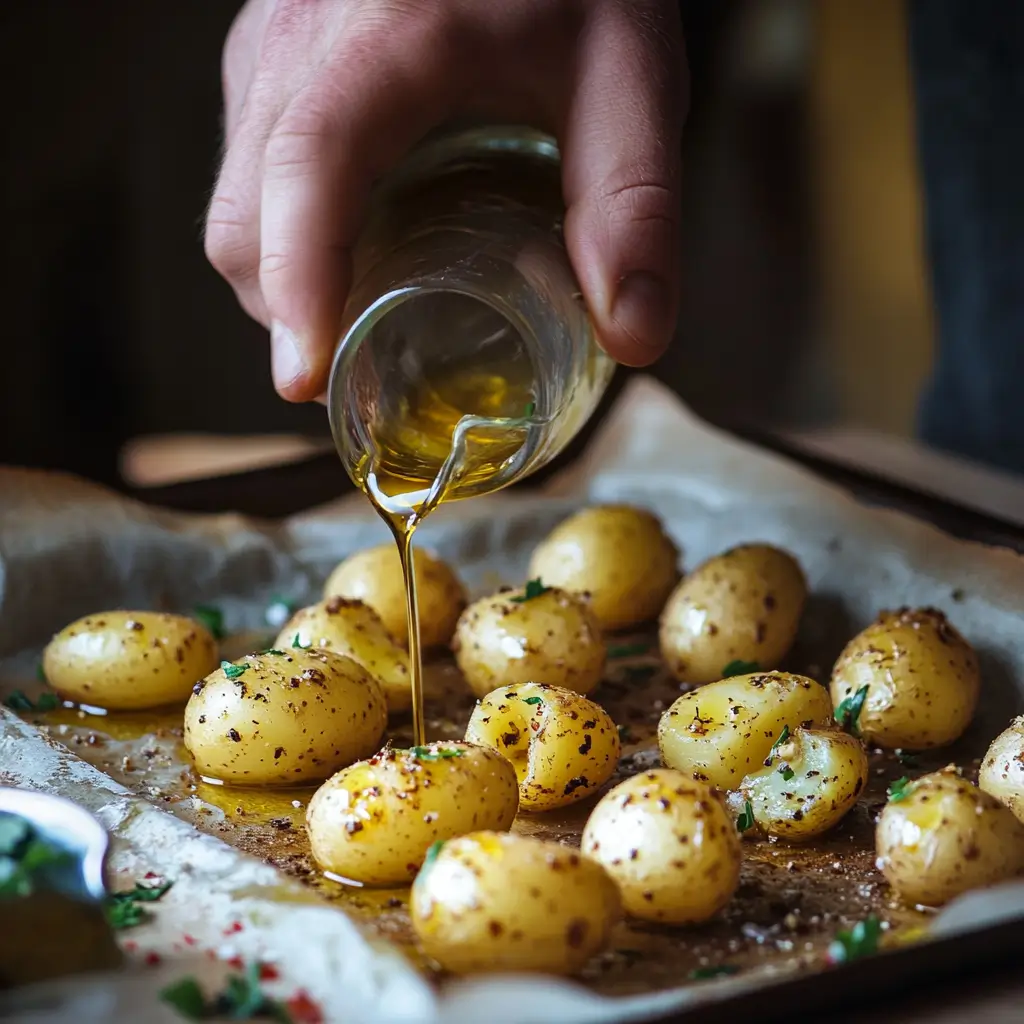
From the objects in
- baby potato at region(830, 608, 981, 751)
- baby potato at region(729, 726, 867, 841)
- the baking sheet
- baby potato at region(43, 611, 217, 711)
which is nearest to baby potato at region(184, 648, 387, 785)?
the baking sheet

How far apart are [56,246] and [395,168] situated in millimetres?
1904

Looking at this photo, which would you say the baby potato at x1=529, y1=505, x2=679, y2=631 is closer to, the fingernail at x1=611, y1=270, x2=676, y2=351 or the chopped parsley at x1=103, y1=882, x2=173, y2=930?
the fingernail at x1=611, y1=270, x2=676, y2=351

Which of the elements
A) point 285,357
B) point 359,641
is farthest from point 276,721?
point 285,357

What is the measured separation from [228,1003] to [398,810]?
10.0 inches

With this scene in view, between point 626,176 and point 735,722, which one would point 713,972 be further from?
point 626,176

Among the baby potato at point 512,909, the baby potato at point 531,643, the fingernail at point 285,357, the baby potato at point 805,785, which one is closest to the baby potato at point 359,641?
the baby potato at point 531,643

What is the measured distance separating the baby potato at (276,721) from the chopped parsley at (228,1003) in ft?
1.35

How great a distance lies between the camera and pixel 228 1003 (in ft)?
2.84

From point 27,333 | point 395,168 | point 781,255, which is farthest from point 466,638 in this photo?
point 781,255

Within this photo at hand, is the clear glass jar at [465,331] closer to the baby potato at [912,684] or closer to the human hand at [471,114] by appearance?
the human hand at [471,114]

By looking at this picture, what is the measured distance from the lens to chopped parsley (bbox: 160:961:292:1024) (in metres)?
0.86

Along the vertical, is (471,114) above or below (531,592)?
above

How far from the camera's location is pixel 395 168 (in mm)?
1376

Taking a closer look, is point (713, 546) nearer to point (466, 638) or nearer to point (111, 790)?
point (466, 638)
